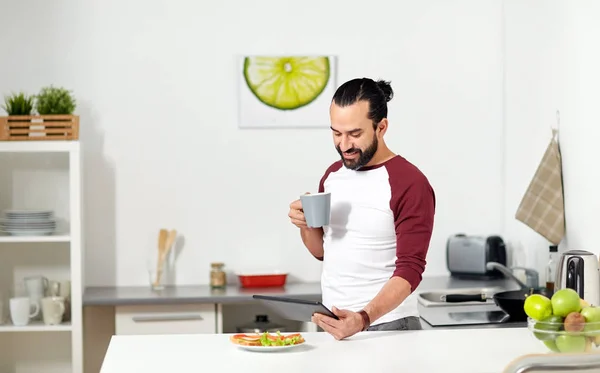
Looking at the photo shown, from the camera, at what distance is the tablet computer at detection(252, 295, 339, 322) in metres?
2.26

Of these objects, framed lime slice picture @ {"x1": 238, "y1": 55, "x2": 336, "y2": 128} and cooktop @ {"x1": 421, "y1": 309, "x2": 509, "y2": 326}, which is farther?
framed lime slice picture @ {"x1": 238, "y1": 55, "x2": 336, "y2": 128}

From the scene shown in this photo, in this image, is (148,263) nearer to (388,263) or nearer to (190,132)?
(190,132)

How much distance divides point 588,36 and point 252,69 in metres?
1.62

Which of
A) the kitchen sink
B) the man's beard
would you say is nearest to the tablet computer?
the man's beard

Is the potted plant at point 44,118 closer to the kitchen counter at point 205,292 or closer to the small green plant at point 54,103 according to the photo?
the small green plant at point 54,103

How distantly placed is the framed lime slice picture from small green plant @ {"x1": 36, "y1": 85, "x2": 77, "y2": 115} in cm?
84

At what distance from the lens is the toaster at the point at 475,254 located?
165 inches

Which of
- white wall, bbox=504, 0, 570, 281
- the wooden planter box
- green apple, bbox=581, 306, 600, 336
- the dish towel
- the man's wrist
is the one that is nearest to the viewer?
green apple, bbox=581, 306, 600, 336

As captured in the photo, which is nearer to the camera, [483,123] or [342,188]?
[342,188]

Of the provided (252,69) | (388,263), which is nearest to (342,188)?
(388,263)

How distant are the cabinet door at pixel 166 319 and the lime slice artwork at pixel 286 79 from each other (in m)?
1.09

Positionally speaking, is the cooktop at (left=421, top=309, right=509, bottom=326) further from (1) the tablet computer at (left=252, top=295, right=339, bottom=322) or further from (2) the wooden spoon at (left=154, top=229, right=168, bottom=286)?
(2) the wooden spoon at (left=154, top=229, right=168, bottom=286)

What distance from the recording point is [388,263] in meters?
2.55

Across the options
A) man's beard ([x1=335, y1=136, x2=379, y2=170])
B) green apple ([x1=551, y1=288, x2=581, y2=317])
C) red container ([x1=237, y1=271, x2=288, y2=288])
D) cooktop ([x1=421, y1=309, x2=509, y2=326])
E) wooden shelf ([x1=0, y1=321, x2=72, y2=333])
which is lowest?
wooden shelf ([x1=0, y1=321, x2=72, y2=333])
